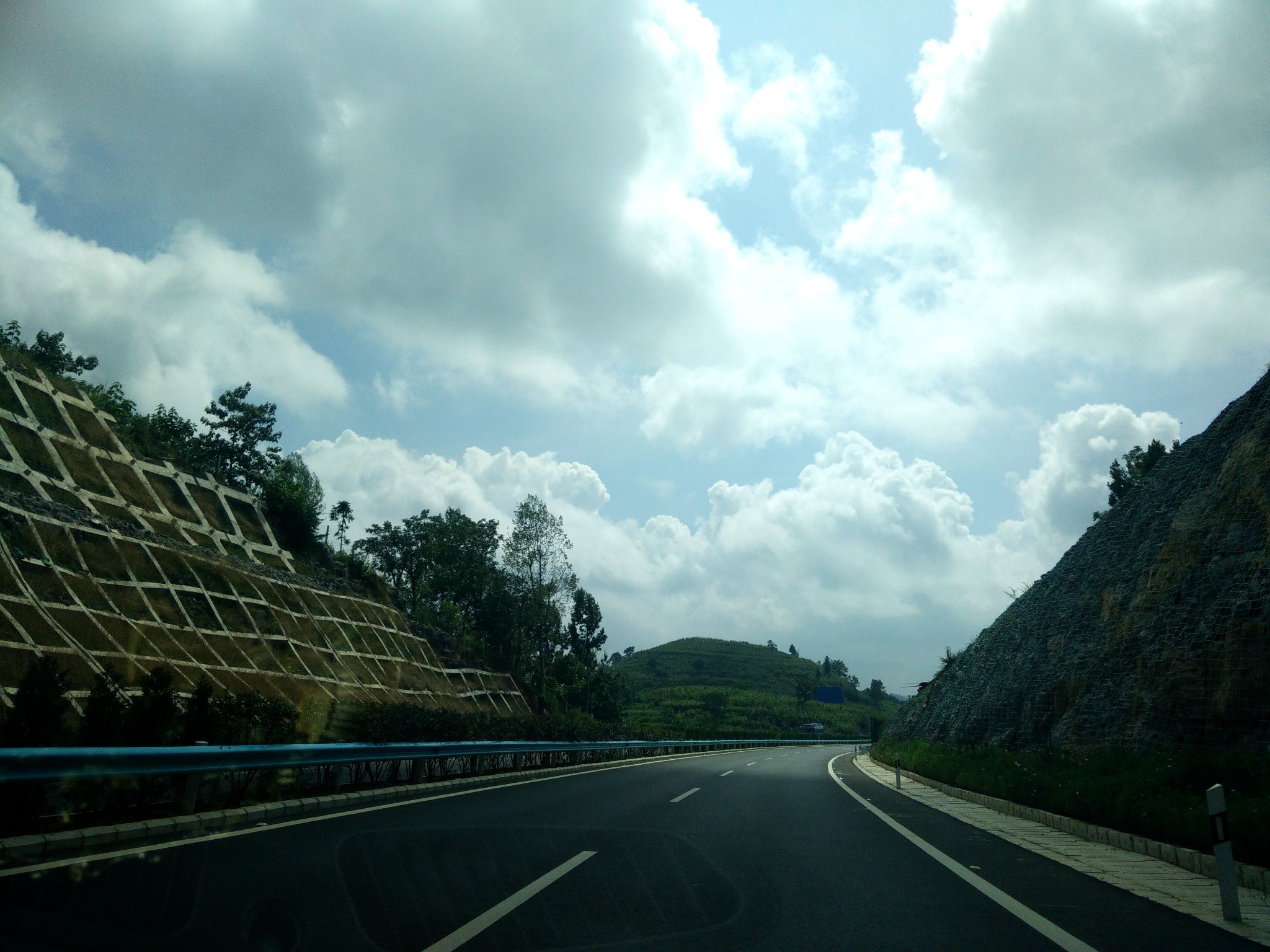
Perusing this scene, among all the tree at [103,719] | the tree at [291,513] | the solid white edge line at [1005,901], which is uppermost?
the tree at [291,513]

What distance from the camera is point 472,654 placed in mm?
62688

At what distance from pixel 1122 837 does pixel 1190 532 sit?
257 inches

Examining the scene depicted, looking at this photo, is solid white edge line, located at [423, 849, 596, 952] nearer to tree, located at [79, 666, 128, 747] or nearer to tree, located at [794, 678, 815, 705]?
tree, located at [79, 666, 128, 747]

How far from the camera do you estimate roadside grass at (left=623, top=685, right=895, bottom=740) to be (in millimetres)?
101562

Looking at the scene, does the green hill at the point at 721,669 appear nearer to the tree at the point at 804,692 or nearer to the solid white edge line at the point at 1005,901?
the tree at the point at 804,692

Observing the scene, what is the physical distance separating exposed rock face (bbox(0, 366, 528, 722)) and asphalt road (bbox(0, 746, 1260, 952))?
866cm

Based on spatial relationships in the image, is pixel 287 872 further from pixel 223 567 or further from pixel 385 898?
pixel 223 567

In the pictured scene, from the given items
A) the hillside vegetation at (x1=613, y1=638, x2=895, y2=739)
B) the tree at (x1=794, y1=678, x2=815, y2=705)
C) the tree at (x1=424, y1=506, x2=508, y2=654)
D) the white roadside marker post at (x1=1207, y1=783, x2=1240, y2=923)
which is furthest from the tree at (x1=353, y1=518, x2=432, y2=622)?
the white roadside marker post at (x1=1207, y1=783, x2=1240, y2=923)

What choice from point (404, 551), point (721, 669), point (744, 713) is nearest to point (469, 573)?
point (404, 551)

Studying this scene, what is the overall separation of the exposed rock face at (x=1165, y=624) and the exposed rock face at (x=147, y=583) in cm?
1426

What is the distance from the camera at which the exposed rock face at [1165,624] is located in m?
10.3

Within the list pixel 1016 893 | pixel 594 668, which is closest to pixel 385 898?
pixel 1016 893

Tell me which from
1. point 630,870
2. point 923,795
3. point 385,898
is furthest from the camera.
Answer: point 923,795

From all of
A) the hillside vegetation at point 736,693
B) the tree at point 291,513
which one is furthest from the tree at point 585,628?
the tree at point 291,513
